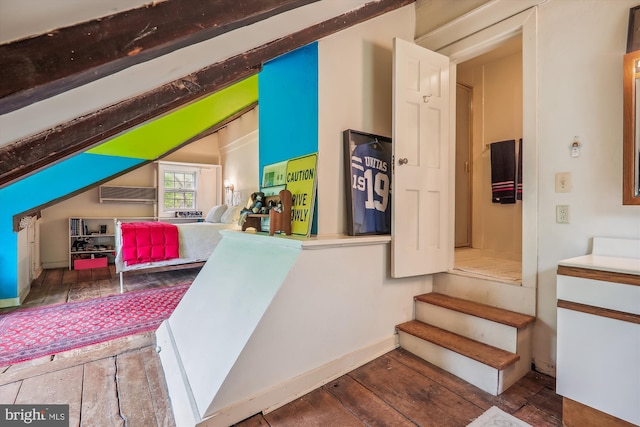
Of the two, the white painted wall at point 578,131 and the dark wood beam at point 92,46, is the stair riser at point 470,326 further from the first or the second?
the dark wood beam at point 92,46

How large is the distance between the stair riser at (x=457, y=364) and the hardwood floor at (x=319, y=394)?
40 millimetres

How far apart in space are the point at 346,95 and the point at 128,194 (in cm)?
587

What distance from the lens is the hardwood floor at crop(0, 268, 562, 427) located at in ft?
4.65

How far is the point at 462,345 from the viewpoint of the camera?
181 centimetres

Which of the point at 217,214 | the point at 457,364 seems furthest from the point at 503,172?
the point at 217,214

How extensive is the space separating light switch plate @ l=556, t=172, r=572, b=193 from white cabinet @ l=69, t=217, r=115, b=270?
672 centimetres

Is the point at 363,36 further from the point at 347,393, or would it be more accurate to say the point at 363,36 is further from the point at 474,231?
the point at 474,231

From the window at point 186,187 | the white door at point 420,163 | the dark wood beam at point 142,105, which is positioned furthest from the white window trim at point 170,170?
the white door at point 420,163

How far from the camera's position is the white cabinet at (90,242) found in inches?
209

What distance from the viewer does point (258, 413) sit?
1.47 metres

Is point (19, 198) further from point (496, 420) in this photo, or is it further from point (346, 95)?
point (496, 420)

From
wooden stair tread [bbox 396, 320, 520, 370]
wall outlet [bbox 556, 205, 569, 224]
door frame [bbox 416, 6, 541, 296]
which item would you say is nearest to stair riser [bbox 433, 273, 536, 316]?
door frame [bbox 416, 6, 541, 296]

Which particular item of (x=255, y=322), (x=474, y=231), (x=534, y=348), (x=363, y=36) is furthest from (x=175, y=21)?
(x=474, y=231)

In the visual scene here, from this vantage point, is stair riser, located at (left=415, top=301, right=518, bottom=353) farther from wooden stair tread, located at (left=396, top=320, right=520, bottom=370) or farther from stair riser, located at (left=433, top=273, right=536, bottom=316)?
stair riser, located at (left=433, top=273, right=536, bottom=316)
